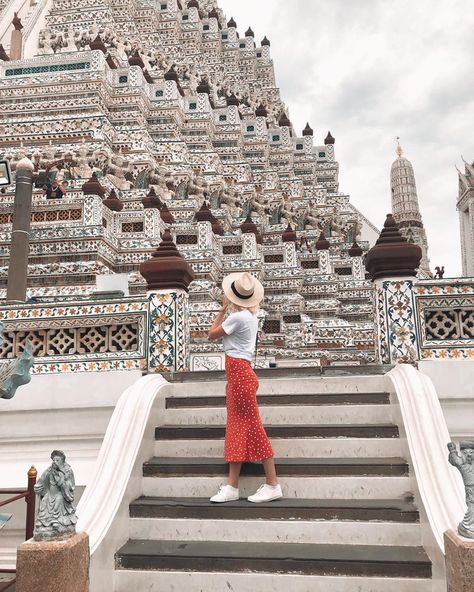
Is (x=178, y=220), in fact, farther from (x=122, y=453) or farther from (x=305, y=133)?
(x=305, y=133)

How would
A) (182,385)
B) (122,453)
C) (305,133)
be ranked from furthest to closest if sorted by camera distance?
(305,133), (182,385), (122,453)

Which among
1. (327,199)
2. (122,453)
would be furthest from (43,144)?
(122,453)

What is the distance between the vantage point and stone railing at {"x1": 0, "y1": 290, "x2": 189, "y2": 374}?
6.06m

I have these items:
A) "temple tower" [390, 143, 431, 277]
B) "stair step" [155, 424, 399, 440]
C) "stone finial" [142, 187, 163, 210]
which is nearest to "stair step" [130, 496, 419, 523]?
"stair step" [155, 424, 399, 440]

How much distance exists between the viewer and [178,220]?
18578 mm

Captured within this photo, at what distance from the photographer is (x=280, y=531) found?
404cm

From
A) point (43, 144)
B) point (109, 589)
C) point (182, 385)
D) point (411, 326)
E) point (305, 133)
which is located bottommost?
point (109, 589)

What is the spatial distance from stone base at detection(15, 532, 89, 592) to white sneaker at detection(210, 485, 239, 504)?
4.00ft

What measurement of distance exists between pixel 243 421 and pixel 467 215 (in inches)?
1541

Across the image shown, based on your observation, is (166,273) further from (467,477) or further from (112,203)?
(112,203)

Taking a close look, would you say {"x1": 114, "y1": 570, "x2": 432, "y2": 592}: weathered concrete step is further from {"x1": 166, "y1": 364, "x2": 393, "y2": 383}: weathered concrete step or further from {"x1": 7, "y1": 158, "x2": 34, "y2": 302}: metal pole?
{"x1": 7, "y1": 158, "x2": 34, "y2": 302}: metal pole

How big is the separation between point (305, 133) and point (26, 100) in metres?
19.8

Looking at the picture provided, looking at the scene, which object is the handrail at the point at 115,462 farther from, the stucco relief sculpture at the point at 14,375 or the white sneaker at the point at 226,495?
the stucco relief sculpture at the point at 14,375

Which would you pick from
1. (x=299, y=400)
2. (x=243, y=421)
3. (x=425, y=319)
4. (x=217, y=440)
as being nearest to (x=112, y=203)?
(x=425, y=319)
